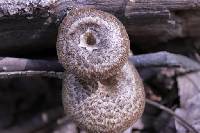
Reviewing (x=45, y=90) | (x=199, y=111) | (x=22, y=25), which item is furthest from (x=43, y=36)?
(x=199, y=111)

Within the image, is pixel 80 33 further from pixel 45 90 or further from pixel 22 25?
pixel 45 90

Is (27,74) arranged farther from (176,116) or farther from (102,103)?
(176,116)

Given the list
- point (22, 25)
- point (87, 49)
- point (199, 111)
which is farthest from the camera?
point (199, 111)

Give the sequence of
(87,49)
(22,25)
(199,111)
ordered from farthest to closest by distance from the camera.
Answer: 1. (199,111)
2. (22,25)
3. (87,49)

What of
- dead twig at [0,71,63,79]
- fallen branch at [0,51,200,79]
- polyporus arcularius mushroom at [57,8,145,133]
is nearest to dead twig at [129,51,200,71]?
fallen branch at [0,51,200,79]

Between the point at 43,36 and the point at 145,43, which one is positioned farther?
the point at 145,43

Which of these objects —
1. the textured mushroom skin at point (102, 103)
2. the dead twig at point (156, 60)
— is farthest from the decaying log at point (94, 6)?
the textured mushroom skin at point (102, 103)

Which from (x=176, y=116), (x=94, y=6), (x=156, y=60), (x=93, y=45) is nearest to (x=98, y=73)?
(x=93, y=45)
